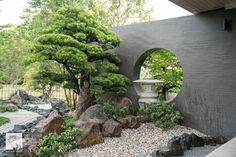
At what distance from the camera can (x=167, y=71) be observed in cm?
732

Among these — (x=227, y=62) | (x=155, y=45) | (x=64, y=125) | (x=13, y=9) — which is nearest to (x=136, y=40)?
(x=155, y=45)

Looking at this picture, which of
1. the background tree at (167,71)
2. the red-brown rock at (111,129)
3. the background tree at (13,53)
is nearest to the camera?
the red-brown rock at (111,129)

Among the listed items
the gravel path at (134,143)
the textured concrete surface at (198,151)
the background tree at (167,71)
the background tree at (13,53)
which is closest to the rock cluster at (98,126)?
the gravel path at (134,143)

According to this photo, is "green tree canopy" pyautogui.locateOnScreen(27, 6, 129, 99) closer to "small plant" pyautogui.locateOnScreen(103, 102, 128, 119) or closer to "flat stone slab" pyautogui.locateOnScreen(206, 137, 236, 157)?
"small plant" pyautogui.locateOnScreen(103, 102, 128, 119)

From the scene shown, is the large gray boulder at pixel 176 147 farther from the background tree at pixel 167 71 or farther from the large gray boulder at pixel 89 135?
the background tree at pixel 167 71

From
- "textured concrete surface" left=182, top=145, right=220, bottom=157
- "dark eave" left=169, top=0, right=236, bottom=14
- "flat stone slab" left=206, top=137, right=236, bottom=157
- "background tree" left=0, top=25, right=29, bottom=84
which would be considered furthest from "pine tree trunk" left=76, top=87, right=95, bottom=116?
"background tree" left=0, top=25, right=29, bottom=84

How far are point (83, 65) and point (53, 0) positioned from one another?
706cm

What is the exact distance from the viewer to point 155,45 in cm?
649

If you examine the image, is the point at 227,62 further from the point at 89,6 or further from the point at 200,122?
the point at 89,6

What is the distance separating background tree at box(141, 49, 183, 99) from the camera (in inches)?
282

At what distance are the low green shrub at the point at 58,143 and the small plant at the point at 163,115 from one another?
189cm

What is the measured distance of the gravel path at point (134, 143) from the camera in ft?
15.0

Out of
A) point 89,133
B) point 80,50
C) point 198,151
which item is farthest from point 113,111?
point 198,151

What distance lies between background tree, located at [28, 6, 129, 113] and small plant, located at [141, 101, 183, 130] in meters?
0.91
